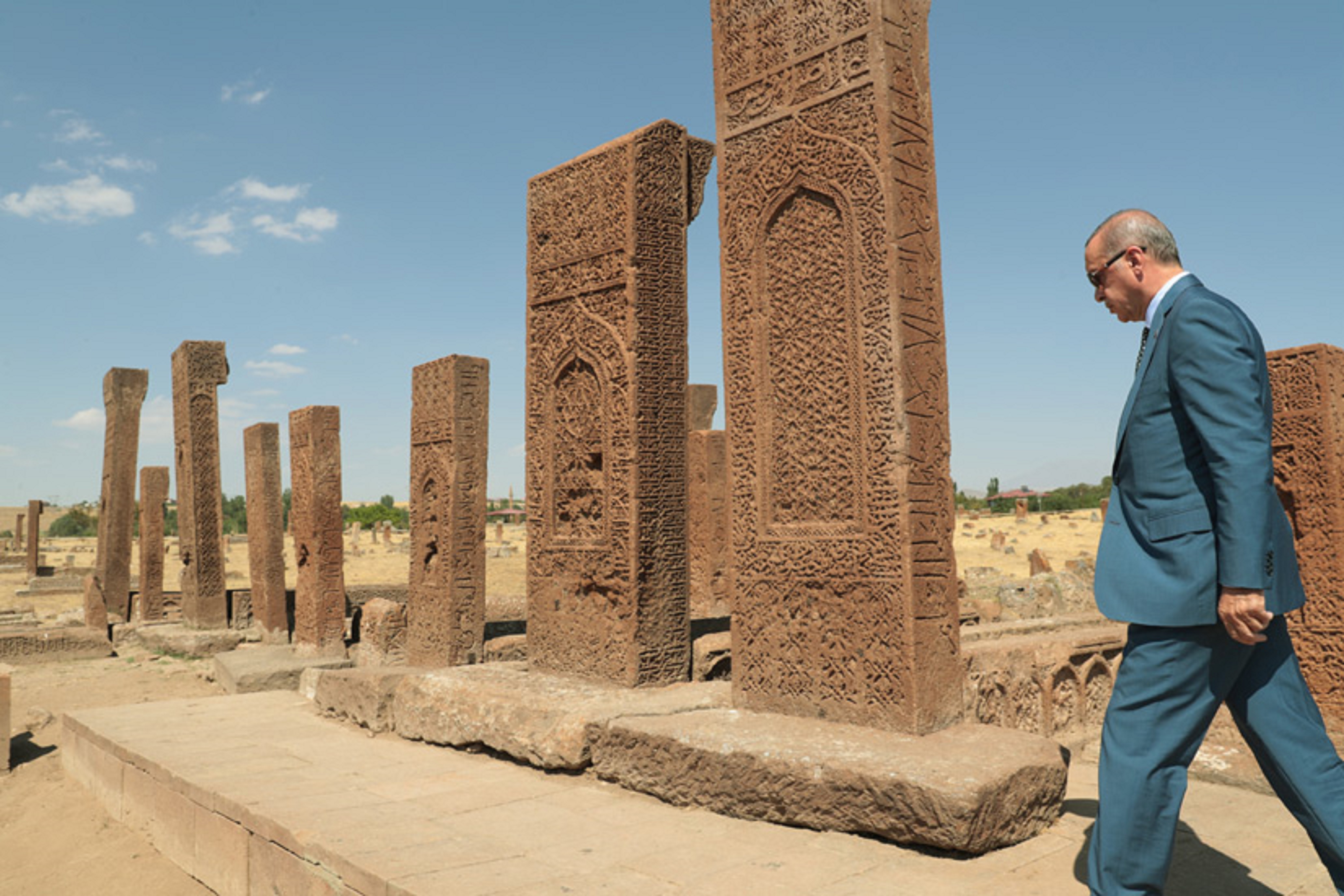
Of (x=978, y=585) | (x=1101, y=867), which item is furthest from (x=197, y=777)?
(x=978, y=585)

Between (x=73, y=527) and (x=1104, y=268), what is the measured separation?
68.9 m

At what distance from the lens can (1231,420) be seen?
215 centimetres

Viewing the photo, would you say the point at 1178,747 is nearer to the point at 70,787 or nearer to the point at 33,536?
the point at 70,787

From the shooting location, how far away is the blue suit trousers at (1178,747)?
7.13 feet

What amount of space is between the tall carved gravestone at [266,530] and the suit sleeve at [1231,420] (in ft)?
33.0

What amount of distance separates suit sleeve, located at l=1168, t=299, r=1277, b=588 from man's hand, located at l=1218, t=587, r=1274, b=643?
0.08ft

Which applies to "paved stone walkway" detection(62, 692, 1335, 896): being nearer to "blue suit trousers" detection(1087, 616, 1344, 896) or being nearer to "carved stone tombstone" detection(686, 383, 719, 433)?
"blue suit trousers" detection(1087, 616, 1344, 896)

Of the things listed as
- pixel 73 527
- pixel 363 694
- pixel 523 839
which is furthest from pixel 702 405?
pixel 73 527

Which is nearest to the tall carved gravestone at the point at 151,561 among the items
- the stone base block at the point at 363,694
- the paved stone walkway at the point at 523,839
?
the stone base block at the point at 363,694

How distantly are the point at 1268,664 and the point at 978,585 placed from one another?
1330cm

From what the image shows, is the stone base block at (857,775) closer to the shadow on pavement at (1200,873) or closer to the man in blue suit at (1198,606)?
the shadow on pavement at (1200,873)

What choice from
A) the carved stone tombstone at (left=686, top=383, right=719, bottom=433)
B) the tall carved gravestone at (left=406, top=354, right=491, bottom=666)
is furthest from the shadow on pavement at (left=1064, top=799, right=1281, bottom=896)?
the carved stone tombstone at (left=686, top=383, right=719, bottom=433)

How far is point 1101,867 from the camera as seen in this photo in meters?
2.23

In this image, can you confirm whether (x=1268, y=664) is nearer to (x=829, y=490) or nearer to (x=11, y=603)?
(x=829, y=490)
